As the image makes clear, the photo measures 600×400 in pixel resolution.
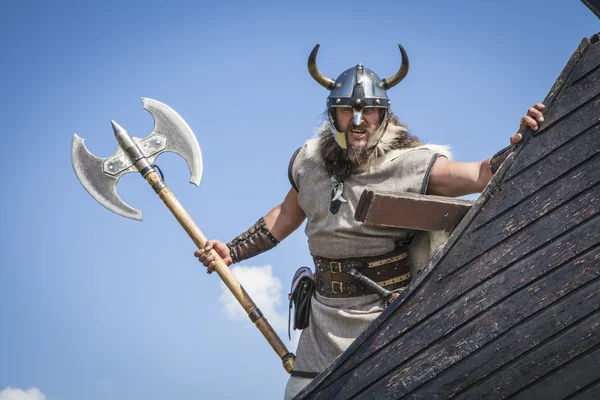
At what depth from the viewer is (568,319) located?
3.16 meters

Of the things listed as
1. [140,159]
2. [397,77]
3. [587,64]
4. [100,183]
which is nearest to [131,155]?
[140,159]

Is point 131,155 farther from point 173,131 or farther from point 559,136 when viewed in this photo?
point 559,136

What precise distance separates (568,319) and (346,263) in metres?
1.34

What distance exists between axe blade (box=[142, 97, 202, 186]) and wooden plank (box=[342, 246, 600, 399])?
2024mm

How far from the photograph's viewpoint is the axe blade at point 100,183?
501 cm

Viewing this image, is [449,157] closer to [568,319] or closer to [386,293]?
[386,293]

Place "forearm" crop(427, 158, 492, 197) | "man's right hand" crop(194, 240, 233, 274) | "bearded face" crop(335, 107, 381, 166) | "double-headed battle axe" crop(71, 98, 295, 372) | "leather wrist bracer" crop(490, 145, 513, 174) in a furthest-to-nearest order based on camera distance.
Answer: "double-headed battle axe" crop(71, 98, 295, 372) < "man's right hand" crop(194, 240, 233, 274) < "bearded face" crop(335, 107, 381, 166) < "forearm" crop(427, 158, 492, 197) < "leather wrist bracer" crop(490, 145, 513, 174)

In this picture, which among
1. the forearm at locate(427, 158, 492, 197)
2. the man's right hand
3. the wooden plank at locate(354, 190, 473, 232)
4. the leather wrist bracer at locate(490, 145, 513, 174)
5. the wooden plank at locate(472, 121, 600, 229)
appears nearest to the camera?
the wooden plank at locate(472, 121, 600, 229)

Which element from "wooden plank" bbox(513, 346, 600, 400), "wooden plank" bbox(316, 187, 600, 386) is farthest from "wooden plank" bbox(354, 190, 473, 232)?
"wooden plank" bbox(513, 346, 600, 400)

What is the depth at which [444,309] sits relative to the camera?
337cm

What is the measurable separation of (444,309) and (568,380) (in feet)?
1.75

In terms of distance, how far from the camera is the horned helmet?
4273 mm

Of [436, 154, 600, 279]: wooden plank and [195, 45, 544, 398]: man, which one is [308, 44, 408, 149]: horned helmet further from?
[436, 154, 600, 279]: wooden plank

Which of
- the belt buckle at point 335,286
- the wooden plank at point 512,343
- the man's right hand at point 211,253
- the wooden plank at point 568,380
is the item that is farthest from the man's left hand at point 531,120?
the man's right hand at point 211,253
